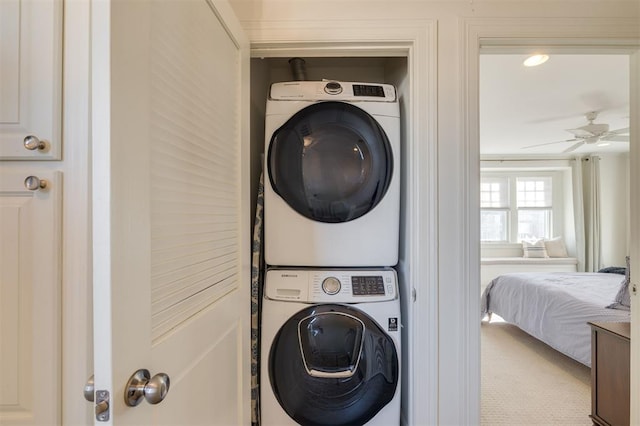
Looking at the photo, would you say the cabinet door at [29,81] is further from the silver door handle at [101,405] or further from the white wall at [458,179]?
the white wall at [458,179]

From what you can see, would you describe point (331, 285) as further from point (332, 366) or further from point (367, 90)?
point (367, 90)

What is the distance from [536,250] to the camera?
5.09 meters

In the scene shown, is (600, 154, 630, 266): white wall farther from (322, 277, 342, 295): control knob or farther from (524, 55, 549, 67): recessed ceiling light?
(322, 277, 342, 295): control knob

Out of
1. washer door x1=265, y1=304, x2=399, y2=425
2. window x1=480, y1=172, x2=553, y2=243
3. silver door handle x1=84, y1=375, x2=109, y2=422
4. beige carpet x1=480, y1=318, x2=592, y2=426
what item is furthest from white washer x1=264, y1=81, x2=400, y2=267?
window x1=480, y1=172, x2=553, y2=243

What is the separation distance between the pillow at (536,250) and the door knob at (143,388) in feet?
19.7

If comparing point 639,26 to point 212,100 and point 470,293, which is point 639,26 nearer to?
point 470,293

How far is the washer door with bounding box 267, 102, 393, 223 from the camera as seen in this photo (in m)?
1.31

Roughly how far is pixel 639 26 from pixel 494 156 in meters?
4.44

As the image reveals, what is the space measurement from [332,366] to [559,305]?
8.57 ft

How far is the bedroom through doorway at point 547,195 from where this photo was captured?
214 centimetres

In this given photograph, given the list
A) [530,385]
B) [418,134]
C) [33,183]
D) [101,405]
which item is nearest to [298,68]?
[418,134]

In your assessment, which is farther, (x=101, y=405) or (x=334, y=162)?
(x=334, y=162)

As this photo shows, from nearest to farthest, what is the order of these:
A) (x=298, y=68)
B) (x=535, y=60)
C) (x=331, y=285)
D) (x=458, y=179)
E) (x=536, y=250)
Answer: (x=458, y=179)
(x=331, y=285)
(x=298, y=68)
(x=535, y=60)
(x=536, y=250)

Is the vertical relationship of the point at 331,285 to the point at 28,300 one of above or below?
below
